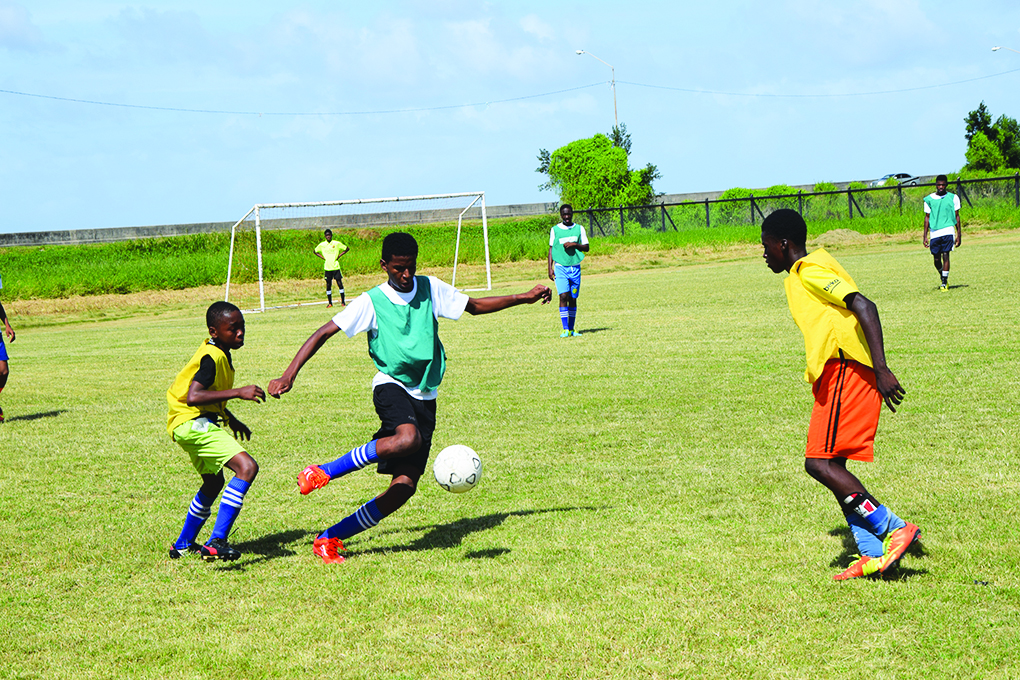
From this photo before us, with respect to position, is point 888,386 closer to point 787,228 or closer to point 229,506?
point 787,228

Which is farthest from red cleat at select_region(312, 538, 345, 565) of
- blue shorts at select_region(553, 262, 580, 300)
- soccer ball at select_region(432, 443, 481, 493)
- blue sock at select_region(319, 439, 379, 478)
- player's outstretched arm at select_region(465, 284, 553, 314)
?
blue shorts at select_region(553, 262, 580, 300)

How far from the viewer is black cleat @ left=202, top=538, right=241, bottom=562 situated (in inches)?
221

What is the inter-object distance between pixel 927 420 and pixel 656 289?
56.8 ft

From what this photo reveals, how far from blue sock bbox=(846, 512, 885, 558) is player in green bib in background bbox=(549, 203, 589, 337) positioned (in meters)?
11.1

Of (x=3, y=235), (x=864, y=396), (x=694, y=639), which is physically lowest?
(x=694, y=639)

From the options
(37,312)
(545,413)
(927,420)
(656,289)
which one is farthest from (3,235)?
(927,420)

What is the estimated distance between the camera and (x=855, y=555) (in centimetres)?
516

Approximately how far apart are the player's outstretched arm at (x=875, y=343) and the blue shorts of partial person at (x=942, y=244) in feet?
49.2

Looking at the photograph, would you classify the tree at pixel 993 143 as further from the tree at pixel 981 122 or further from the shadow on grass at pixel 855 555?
the shadow on grass at pixel 855 555

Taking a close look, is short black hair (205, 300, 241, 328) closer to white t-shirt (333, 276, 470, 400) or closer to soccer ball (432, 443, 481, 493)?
white t-shirt (333, 276, 470, 400)

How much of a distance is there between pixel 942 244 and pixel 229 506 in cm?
1629

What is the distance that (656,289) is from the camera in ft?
83.0

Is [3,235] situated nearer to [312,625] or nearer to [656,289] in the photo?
[656,289]

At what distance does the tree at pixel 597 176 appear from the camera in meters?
54.0
